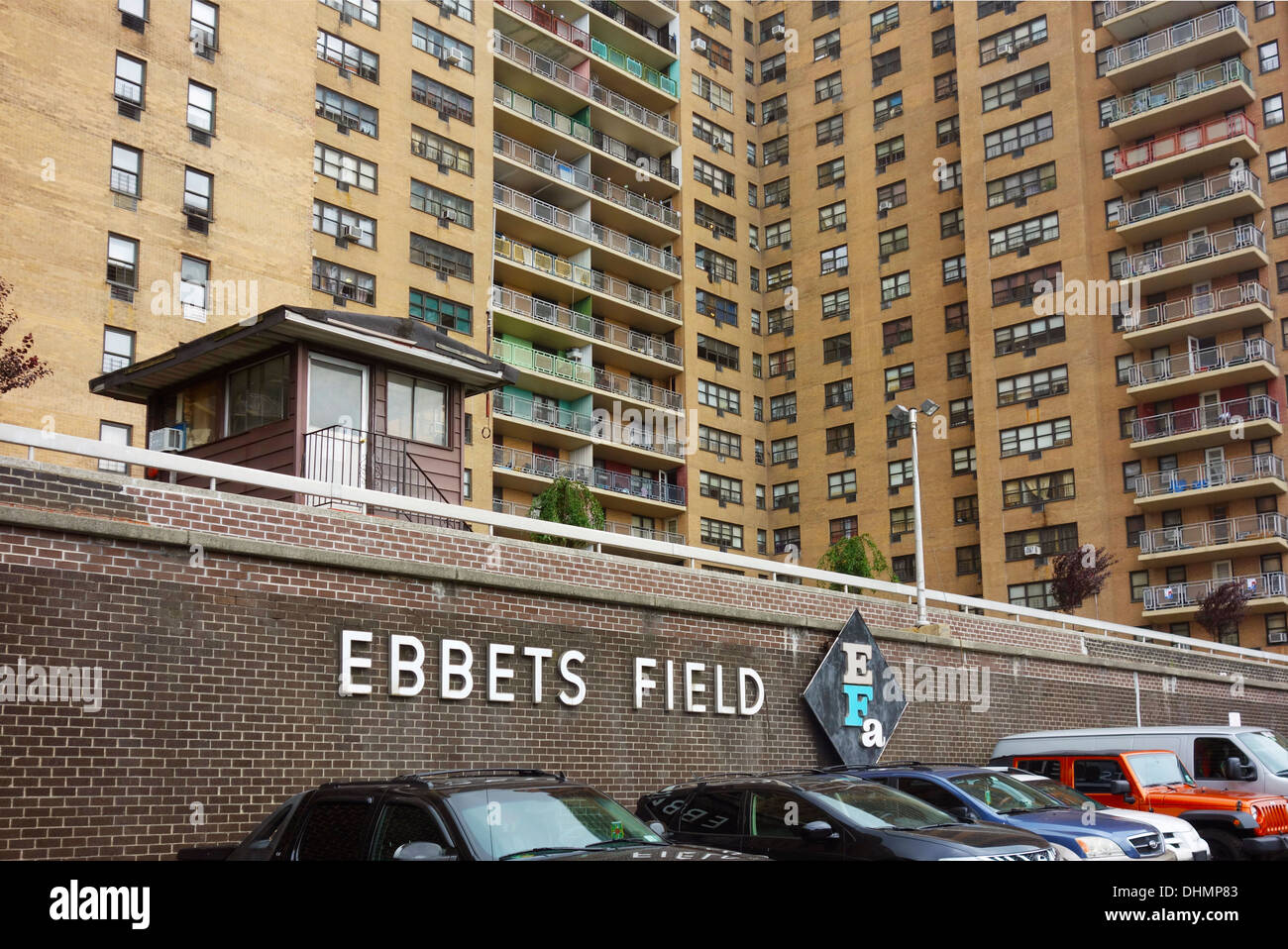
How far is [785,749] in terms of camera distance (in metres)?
→ 20.2

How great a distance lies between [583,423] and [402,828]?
47.1 m

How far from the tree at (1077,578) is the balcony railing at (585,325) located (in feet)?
68.5

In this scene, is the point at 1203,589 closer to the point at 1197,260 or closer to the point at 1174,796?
the point at 1197,260

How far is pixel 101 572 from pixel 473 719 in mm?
4892

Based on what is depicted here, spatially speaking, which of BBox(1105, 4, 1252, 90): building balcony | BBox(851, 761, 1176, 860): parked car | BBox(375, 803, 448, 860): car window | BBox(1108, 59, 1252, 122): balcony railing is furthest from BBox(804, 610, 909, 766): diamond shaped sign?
BBox(1105, 4, 1252, 90): building balcony

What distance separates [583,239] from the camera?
185ft

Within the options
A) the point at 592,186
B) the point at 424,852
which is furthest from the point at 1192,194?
the point at 424,852

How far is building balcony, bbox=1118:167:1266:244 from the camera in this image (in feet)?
167

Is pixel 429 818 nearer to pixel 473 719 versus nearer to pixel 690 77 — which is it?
pixel 473 719

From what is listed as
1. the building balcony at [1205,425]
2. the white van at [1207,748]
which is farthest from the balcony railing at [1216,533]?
the white van at [1207,748]

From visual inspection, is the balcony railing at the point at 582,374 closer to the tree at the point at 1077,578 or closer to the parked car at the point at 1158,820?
the tree at the point at 1077,578

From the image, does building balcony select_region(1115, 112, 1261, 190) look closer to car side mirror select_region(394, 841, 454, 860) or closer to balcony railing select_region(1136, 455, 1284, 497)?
balcony railing select_region(1136, 455, 1284, 497)

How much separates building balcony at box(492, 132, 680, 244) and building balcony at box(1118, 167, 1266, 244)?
21240 mm
